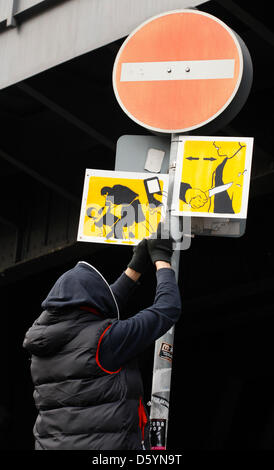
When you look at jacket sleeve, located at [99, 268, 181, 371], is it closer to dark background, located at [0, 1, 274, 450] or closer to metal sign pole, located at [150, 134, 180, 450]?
metal sign pole, located at [150, 134, 180, 450]

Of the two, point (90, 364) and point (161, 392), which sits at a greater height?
point (90, 364)

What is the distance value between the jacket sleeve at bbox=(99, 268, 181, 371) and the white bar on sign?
1437 mm

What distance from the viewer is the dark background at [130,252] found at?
7.32 m

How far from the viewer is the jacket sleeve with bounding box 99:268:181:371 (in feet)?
11.1

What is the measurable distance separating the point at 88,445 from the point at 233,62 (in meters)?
2.31

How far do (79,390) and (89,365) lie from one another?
0.41 ft

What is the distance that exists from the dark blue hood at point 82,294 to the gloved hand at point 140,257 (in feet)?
1.21

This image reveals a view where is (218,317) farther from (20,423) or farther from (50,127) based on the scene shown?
(50,127)

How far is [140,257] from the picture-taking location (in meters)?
4.04

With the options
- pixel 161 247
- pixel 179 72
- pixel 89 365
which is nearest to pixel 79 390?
→ pixel 89 365

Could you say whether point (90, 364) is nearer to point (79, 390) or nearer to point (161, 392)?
point (79, 390)

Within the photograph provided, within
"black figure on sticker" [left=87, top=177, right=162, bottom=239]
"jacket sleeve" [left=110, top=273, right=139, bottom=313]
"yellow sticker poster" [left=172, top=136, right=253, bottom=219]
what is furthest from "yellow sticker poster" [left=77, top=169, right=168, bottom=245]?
"jacket sleeve" [left=110, top=273, right=139, bottom=313]
